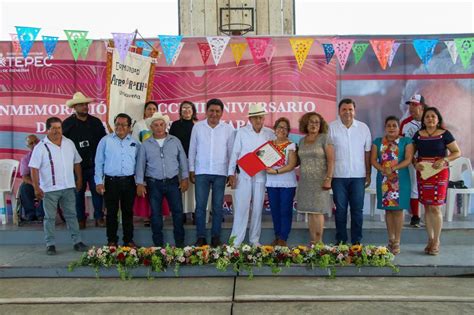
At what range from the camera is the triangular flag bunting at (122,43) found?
22.5 feet

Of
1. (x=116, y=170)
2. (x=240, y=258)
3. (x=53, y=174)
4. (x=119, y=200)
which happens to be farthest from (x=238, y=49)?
(x=240, y=258)

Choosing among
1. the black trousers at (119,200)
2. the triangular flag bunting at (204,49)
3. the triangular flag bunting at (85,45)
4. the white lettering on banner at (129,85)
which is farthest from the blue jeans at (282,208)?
the triangular flag bunting at (85,45)

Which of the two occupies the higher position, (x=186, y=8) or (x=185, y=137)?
(x=186, y=8)

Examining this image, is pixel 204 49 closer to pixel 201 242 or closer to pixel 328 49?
pixel 328 49

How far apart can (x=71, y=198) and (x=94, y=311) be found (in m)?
2.07

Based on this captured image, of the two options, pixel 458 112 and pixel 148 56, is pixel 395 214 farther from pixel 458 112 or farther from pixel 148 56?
pixel 148 56

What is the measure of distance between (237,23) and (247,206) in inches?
304

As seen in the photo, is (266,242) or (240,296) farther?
(266,242)

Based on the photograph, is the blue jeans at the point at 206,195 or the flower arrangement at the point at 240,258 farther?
the blue jeans at the point at 206,195

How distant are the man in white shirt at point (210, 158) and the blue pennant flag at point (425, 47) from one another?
310 cm

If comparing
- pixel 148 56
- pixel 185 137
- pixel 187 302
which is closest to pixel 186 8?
pixel 148 56

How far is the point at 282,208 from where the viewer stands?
5.84 metres

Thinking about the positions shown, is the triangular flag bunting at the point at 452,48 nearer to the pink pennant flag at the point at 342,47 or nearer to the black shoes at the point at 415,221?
the pink pennant flag at the point at 342,47

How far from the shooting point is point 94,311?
4.29m
